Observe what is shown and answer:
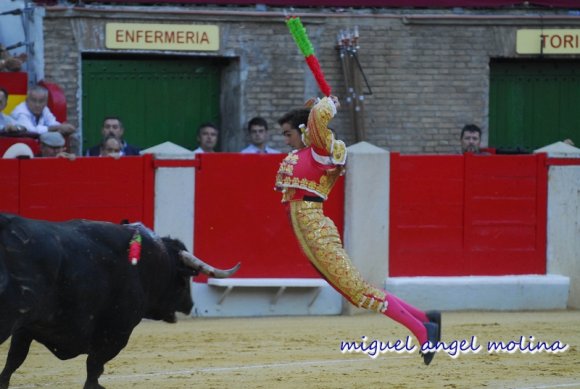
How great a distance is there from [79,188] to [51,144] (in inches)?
15.1

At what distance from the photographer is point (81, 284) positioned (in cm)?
646

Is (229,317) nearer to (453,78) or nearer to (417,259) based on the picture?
(417,259)

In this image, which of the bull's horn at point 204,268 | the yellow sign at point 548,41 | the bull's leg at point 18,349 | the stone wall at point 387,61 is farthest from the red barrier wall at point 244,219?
the yellow sign at point 548,41

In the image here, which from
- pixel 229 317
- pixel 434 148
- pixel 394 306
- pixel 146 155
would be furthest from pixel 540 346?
pixel 434 148

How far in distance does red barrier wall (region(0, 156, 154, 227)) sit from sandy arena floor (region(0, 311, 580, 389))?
2.90ft

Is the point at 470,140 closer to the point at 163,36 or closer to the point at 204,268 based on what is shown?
the point at 163,36

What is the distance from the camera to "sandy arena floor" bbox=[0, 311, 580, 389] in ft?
24.0

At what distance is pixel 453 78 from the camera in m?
13.1

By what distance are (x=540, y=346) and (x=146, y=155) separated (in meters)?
3.25

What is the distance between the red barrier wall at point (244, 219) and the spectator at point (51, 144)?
105 centimetres

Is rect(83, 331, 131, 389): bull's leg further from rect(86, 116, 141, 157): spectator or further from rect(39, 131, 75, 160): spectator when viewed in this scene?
rect(86, 116, 141, 157): spectator

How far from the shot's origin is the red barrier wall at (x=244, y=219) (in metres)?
10.3

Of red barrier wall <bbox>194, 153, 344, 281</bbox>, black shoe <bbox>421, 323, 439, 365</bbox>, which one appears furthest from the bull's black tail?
red barrier wall <bbox>194, 153, 344, 281</bbox>

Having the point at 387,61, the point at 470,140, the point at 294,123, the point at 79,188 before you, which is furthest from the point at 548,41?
the point at 294,123
